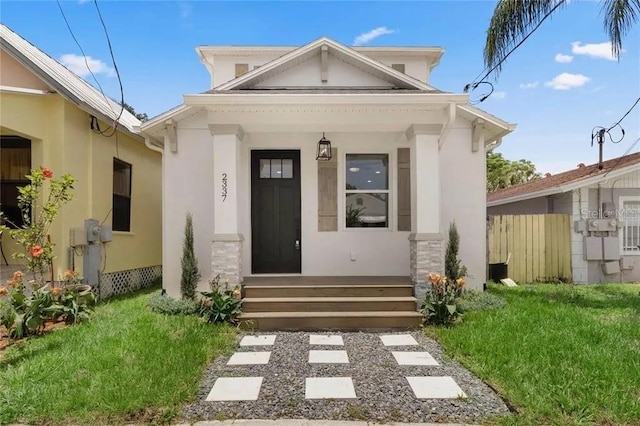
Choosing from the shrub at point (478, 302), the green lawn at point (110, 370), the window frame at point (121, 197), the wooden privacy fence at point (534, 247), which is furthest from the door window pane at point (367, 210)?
the window frame at point (121, 197)

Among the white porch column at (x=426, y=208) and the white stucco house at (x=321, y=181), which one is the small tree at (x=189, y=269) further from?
the white porch column at (x=426, y=208)

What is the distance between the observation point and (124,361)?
4254mm

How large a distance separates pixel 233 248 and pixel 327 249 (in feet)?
6.84

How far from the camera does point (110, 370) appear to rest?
4.02m

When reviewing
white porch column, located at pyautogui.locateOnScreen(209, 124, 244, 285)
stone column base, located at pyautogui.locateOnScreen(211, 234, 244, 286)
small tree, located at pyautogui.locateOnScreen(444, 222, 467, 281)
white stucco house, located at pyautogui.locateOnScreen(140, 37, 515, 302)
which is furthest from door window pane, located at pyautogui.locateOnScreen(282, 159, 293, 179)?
small tree, located at pyautogui.locateOnScreen(444, 222, 467, 281)

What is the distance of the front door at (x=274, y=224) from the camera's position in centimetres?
796

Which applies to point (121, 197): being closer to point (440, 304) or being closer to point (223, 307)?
point (223, 307)

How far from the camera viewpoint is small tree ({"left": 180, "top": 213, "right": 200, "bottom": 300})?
23.0ft

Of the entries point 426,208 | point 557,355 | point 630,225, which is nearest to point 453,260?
point 426,208

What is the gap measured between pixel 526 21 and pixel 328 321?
6.89m

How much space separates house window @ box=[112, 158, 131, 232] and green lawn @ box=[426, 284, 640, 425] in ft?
23.7

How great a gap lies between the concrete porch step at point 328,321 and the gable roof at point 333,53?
398 cm

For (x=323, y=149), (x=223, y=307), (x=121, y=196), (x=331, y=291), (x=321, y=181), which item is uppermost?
(x=323, y=149)

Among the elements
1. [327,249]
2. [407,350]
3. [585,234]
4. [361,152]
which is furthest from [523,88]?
[407,350]
